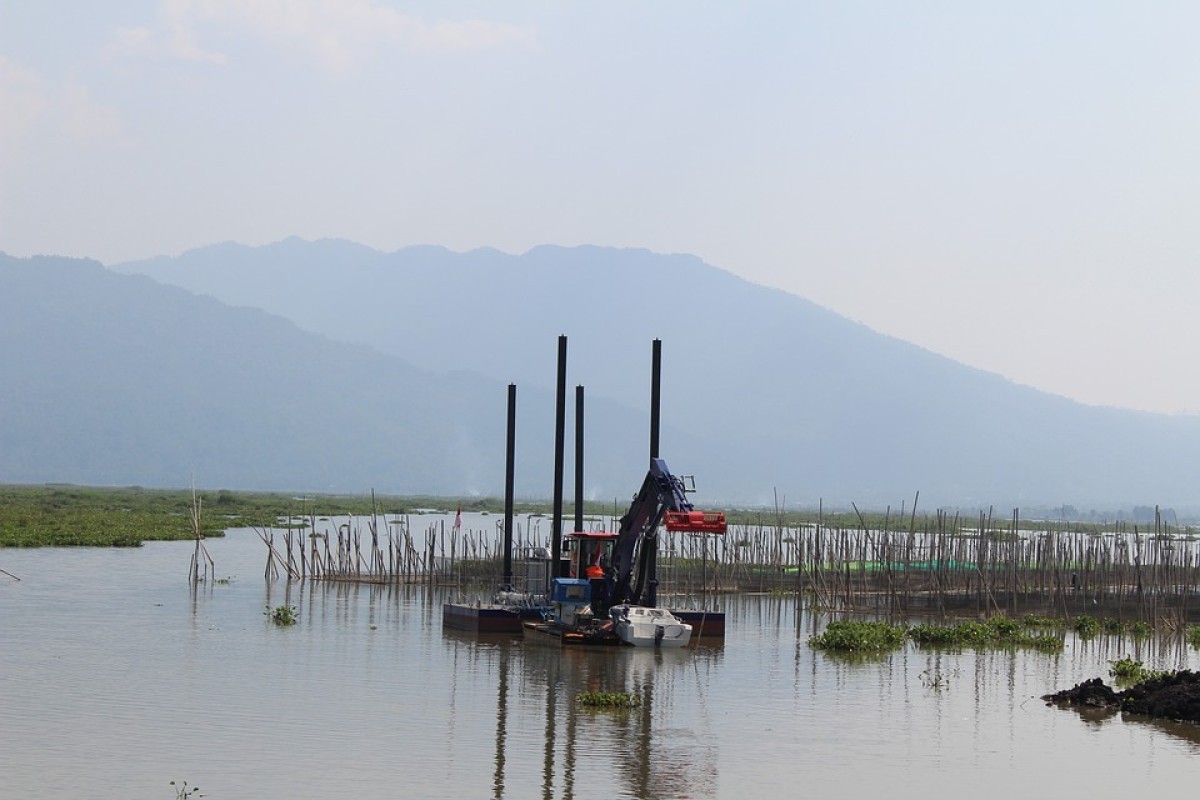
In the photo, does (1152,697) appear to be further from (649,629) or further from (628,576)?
(628,576)

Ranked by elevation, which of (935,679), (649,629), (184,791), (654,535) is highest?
(654,535)

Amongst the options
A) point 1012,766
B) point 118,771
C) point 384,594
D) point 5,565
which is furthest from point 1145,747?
point 5,565

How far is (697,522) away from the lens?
109 feet

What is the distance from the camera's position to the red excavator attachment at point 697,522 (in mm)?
33156

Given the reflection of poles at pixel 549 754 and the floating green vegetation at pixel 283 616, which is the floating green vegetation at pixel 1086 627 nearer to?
the reflection of poles at pixel 549 754

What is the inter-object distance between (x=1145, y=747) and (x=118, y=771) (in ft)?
47.5

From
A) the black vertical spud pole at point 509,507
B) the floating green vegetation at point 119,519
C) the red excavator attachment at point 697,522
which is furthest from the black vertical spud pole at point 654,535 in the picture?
the floating green vegetation at point 119,519

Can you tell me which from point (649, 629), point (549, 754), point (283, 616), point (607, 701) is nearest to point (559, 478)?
point (649, 629)

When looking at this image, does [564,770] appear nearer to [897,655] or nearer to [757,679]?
[757,679]

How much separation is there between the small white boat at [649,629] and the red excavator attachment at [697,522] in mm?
2330

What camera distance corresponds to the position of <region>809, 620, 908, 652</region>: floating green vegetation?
37.3 metres

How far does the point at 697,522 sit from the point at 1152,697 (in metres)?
9.45

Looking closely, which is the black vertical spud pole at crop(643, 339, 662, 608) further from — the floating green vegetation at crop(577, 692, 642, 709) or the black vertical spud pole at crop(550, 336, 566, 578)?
the floating green vegetation at crop(577, 692, 642, 709)

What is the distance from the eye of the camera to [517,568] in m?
45.8
